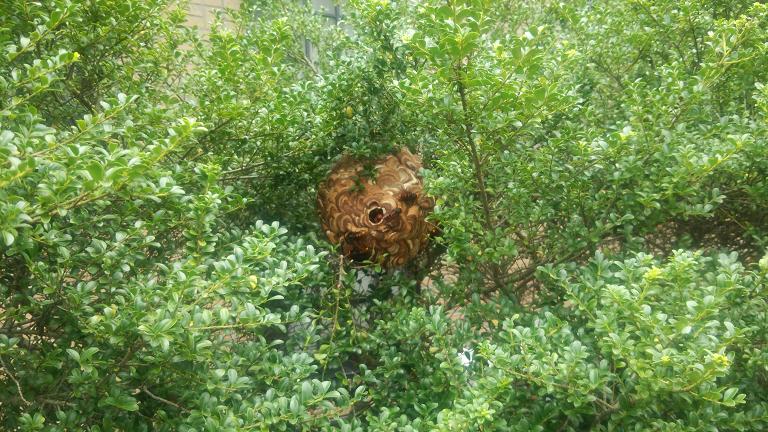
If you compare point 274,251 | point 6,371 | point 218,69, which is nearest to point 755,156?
point 274,251

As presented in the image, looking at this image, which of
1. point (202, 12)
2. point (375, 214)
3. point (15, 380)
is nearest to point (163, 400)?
point (15, 380)

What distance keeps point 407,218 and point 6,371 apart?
1088 millimetres

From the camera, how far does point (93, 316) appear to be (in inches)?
58.2

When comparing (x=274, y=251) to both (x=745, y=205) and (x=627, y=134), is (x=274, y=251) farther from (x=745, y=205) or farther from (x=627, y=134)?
(x=745, y=205)

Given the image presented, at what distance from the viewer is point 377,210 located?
203 cm

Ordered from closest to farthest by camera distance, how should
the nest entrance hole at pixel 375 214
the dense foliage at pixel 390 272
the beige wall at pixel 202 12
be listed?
the dense foliage at pixel 390 272 → the nest entrance hole at pixel 375 214 → the beige wall at pixel 202 12

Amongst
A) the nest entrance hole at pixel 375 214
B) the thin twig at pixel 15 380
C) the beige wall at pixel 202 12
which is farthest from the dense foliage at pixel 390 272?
the beige wall at pixel 202 12

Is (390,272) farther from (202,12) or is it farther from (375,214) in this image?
(202,12)

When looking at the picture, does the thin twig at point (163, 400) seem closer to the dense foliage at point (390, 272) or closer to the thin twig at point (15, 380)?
the dense foliage at point (390, 272)

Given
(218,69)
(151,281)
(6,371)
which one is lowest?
(6,371)

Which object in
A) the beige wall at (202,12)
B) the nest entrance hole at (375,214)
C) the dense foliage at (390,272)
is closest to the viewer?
the dense foliage at (390,272)

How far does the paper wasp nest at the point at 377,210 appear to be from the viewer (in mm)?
2023

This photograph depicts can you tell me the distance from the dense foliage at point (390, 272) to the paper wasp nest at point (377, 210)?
0.23 ft

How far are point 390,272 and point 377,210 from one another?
0.90 feet
